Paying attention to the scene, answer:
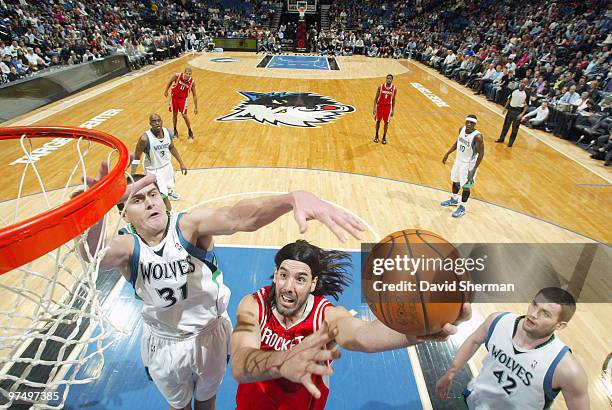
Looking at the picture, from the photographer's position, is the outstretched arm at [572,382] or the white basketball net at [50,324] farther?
the outstretched arm at [572,382]

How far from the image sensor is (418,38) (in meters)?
25.6

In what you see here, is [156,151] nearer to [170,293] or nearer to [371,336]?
[170,293]

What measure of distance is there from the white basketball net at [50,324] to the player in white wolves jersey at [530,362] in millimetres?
2306

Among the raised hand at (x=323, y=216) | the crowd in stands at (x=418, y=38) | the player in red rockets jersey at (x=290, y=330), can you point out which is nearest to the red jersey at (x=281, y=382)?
the player in red rockets jersey at (x=290, y=330)

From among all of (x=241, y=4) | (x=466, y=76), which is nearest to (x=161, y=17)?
(x=241, y=4)

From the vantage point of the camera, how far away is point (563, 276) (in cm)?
511

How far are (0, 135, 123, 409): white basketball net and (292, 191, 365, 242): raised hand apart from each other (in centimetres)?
119

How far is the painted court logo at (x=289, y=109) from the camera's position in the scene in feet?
36.5

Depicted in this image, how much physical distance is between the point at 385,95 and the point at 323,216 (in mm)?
8008

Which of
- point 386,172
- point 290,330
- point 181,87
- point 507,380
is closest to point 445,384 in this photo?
point 507,380

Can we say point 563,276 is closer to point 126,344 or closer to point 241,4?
point 126,344

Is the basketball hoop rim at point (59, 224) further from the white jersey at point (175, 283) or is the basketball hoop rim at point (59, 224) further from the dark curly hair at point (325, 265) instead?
the dark curly hair at point (325, 265)

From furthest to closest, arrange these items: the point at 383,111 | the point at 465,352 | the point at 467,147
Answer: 1. the point at 383,111
2. the point at 467,147
3. the point at 465,352

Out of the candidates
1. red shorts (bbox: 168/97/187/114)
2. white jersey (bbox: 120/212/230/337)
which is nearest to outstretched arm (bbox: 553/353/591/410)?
white jersey (bbox: 120/212/230/337)
